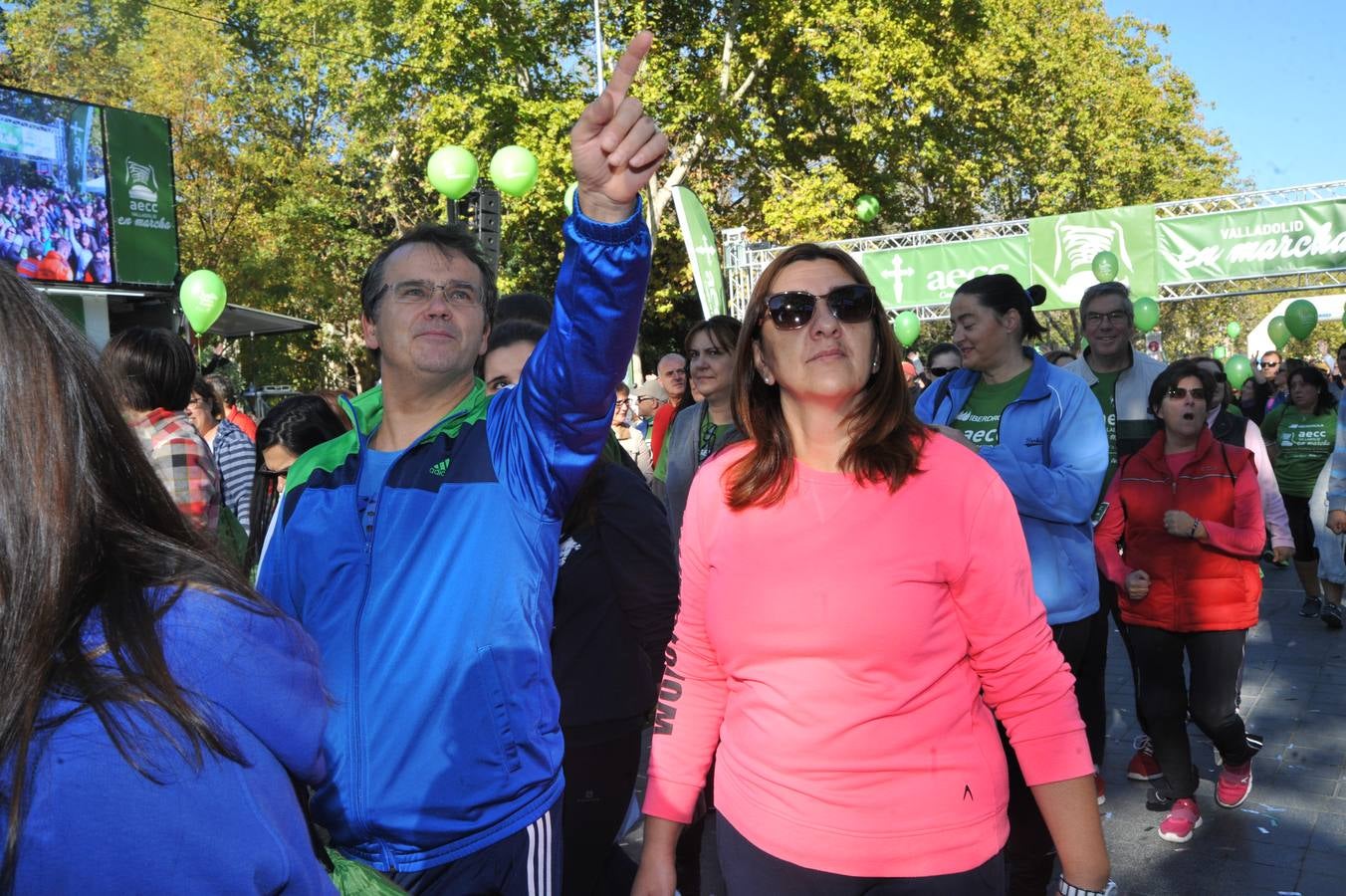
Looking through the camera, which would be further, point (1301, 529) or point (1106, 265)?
point (1106, 265)

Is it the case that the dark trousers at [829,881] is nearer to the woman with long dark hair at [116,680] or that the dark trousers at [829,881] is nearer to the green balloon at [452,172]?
the woman with long dark hair at [116,680]

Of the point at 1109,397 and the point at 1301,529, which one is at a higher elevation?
the point at 1109,397

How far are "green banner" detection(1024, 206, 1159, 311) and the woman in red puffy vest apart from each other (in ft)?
43.6

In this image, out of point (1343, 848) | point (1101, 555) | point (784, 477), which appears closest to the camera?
point (784, 477)

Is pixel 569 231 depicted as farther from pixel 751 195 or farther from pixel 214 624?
pixel 751 195

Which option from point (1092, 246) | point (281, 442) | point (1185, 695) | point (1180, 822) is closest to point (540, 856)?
point (281, 442)

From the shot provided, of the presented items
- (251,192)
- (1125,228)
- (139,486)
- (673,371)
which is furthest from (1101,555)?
(251,192)

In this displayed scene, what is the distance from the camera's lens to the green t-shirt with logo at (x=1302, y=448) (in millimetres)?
9367

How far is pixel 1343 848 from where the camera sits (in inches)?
166

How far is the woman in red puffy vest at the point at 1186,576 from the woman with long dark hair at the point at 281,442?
3.17 m

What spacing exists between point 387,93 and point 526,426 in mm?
25632

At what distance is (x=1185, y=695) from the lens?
15.3 ft

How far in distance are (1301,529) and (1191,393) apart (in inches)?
228

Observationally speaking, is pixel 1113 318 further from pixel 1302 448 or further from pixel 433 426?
pixel 1302 448
